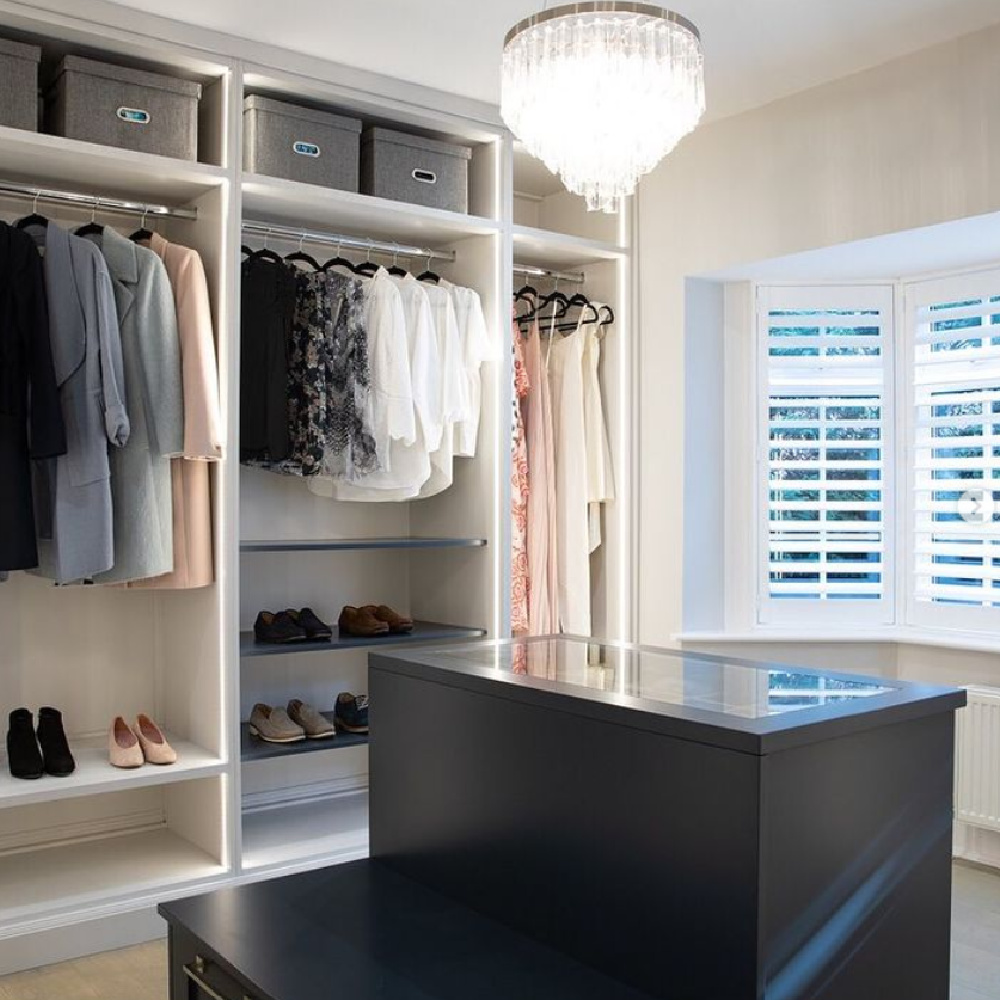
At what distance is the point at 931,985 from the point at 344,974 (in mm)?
872

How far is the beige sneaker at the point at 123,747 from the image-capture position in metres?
3.09

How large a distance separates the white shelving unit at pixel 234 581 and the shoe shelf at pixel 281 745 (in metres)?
0.10

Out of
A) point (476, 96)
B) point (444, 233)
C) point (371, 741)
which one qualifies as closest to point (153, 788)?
point (371, 741)

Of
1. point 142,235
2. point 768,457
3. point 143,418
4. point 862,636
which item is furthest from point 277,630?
point 862,636

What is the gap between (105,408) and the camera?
2.94 metres

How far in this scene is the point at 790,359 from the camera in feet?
13.5

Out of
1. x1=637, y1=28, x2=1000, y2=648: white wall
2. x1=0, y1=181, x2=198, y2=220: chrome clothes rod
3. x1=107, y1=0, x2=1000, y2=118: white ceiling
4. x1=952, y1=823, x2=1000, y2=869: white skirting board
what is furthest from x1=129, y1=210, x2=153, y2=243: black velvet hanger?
x1=952, y1=823, x2=1000, y2=869: white skirting board

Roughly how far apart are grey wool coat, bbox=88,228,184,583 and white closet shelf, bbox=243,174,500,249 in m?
0.45

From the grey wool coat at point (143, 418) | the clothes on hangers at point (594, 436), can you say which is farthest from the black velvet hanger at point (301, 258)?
the clothes on hangers at point (594, 436)

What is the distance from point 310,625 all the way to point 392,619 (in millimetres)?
325

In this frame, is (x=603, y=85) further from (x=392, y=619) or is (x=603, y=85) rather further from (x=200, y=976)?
(x=392, y=619)

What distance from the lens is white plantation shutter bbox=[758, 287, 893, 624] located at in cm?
405

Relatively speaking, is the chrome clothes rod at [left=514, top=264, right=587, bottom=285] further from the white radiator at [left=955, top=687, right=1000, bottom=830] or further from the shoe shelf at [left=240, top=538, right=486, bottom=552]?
the white radiator at [left=955, top=687, right=1000, bottom=830]

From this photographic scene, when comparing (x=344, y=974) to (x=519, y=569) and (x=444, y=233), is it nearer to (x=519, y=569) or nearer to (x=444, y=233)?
(x=519, y=569)
